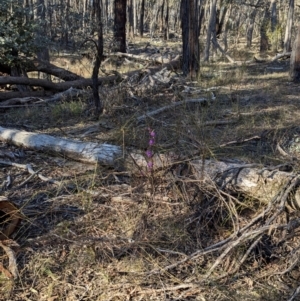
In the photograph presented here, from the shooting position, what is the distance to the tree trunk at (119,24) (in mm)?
11828

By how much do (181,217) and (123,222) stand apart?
417mm

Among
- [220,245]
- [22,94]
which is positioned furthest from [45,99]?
[220,245]

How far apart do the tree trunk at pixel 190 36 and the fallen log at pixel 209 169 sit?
4856mm

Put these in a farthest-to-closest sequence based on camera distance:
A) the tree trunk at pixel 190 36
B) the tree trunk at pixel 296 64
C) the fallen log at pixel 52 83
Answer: the tree trunk at pixel 190 36 < the tree trunk at pixel 296 64 < the fallen log at pixel 52 83

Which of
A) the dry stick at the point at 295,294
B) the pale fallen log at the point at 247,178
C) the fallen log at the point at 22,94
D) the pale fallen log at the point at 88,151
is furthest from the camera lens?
the fallen log at the point at 22,94

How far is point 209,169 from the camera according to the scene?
313 cm

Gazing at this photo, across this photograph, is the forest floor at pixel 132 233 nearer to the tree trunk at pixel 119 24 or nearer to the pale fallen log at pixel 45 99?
the pale fallen log at pixel 45 99

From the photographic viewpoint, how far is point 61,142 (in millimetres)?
4148

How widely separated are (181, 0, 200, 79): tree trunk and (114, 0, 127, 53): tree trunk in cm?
392

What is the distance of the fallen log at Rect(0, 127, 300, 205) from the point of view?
2840 mm

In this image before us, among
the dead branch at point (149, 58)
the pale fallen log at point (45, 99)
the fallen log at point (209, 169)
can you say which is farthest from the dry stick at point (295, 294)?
the dead branch at point (149, 58)

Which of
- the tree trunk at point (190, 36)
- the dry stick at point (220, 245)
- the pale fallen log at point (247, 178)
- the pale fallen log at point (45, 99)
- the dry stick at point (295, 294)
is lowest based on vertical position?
the pale fallen log at point (45, 99)

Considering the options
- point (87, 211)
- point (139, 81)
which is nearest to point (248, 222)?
point (87, 211)

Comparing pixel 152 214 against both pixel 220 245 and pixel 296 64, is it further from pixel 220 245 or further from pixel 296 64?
pixel 296 64
